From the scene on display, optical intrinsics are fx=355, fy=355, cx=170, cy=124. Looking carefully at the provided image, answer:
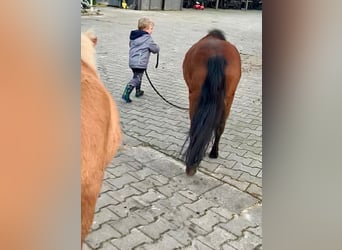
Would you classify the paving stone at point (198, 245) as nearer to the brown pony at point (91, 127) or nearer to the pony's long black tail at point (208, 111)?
the pony's long black tail at point (208, 111)

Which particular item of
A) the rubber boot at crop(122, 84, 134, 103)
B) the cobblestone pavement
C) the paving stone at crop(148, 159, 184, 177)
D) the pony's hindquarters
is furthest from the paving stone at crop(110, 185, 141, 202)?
the pony's hindquarters

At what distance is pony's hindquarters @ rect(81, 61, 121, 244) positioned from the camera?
522 mm

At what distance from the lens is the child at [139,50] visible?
730 millimetres

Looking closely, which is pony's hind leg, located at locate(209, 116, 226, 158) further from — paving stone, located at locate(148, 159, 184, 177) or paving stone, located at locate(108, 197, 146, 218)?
paving stone, located at locate(108, 197, 146, 218)

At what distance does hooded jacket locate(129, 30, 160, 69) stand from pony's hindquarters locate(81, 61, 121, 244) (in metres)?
0.17

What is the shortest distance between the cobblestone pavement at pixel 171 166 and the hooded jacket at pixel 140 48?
2 cm

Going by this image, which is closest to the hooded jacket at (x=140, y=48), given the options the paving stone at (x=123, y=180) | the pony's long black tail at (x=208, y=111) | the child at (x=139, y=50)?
the child at (x=139, y=50)

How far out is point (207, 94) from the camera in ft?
3.74

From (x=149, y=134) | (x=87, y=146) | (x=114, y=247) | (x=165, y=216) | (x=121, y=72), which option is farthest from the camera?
(x=149, y=134)
